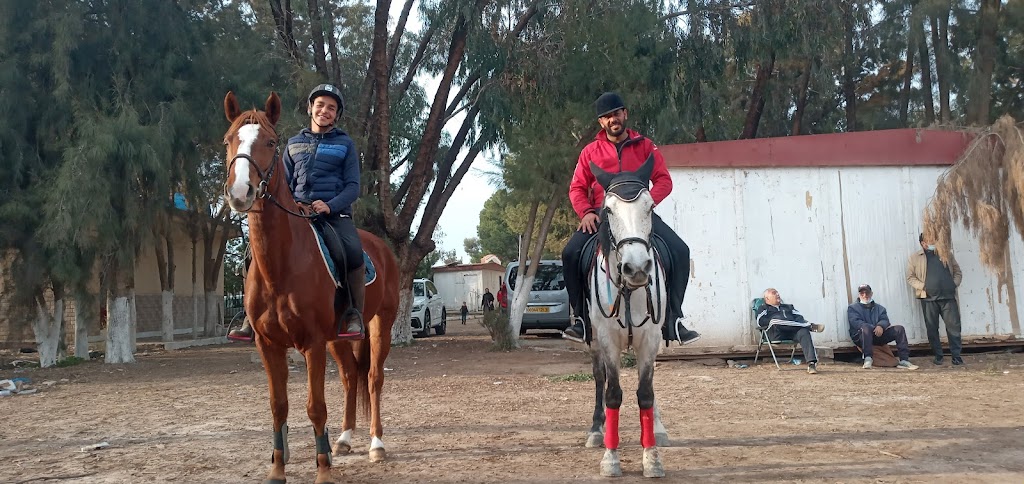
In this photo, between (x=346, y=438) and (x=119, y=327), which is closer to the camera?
(x=346, y=438)

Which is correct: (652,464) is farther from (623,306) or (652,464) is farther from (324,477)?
(324,477)

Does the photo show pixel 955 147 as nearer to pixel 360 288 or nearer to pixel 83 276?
pixel 360 288

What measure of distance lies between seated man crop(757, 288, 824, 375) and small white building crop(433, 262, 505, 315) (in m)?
41.8

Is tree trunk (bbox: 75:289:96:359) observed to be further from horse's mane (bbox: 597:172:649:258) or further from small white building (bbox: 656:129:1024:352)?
horse's mane (bbox: 597:172:649:258)

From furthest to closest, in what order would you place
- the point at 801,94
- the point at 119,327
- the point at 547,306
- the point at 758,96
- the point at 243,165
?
1. the point at 801,94
2. the point at 547,306
3. the point at 758,96
4. the point at 119,327
5. the point at 243,165

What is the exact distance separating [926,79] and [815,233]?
11.7 metres

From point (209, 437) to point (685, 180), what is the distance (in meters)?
8.46

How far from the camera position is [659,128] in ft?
51.6

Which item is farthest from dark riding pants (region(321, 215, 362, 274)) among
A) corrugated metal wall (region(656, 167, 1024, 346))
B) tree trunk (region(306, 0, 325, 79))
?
tree trunk (region(306, 0, 325, 79))

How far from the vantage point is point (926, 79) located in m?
21.1

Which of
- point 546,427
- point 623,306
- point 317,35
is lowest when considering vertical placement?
point 546,427

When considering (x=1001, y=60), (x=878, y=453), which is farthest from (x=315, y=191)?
(x=1001, y=60)

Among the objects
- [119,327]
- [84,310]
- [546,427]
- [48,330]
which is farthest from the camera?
[119,327]

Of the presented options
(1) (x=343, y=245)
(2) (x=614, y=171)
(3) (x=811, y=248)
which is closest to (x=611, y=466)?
(2) (x=614, y=171)
